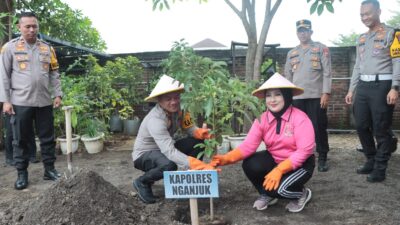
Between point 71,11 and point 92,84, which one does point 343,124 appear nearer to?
point 92,84

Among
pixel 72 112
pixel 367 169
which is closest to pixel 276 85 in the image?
pixel 367 169

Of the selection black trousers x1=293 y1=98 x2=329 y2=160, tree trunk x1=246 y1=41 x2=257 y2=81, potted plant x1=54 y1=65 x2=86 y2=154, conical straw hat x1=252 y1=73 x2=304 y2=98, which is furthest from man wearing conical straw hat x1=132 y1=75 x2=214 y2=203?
tree trunk x1=246 y1=41 x2=257 y2=81

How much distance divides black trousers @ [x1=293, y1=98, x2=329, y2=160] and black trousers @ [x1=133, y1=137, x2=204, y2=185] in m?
1.53

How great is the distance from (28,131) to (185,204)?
1886mm

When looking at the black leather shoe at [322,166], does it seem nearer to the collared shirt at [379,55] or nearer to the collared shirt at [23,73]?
the collared shirt at [379,55]

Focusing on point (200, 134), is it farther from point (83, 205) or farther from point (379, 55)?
point (379, 55)

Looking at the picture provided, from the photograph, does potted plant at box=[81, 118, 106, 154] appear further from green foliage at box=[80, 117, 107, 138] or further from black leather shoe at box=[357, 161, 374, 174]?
black leather shoe at box=[357, 161, 374, 174]

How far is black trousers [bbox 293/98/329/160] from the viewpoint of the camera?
165 inches

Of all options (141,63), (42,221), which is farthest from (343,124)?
(42,221)

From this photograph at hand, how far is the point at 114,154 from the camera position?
219 inches

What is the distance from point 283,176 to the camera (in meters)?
2.83

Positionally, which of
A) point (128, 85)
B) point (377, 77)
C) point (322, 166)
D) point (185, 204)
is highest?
point (377, 77)

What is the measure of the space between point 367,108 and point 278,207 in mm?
1469

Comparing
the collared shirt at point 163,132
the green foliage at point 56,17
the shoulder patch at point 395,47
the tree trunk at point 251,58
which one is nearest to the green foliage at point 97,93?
the green foliage at point 56,17
